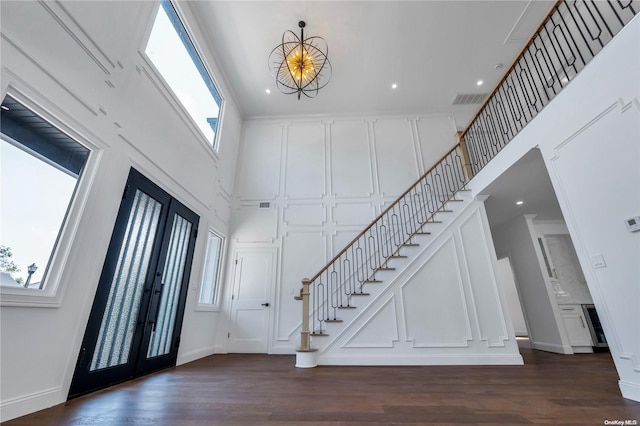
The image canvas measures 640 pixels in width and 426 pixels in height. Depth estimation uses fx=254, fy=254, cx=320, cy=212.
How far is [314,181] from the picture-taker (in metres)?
5.88

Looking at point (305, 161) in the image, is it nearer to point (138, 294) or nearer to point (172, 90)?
point (172, 90)

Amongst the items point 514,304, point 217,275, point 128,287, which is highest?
point 217,275

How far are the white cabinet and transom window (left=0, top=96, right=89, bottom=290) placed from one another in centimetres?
720

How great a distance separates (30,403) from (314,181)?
496 centimetres

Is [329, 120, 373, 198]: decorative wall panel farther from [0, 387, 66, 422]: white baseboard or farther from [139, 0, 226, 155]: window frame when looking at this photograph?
[0, 387, 66, 422]: white baseboard

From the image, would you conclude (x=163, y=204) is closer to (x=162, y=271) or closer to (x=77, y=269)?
(x=162, y=271)

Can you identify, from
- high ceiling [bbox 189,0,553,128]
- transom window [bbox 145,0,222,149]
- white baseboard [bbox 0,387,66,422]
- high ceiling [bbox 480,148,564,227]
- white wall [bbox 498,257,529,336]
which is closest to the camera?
white baseboard [bbox 0,387,66,422]

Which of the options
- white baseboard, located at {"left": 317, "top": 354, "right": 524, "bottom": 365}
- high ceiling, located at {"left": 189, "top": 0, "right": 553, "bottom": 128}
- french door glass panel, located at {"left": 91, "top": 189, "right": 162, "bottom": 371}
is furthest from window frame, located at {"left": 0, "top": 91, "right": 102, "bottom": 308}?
high ceiling, located at {"left": 189, "top": 0, "right": 553, "bottom": 128}

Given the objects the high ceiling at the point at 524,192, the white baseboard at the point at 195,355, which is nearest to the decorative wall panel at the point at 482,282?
the high ceiling at the point at 524,192

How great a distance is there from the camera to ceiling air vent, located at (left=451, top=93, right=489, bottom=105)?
Result: 19.5 ft

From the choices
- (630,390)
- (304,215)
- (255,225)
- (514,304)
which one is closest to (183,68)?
(255,225)

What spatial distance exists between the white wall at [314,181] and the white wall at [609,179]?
11.0 ft

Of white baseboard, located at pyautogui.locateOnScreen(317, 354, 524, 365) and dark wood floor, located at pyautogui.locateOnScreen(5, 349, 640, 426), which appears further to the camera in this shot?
white baseboard, located at pyautogui.locateOnScreen(317, 354, 524, 365)

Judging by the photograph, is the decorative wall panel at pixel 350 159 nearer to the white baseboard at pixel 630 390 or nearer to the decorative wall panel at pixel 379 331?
the decorative wall panel at pixel 379 331
